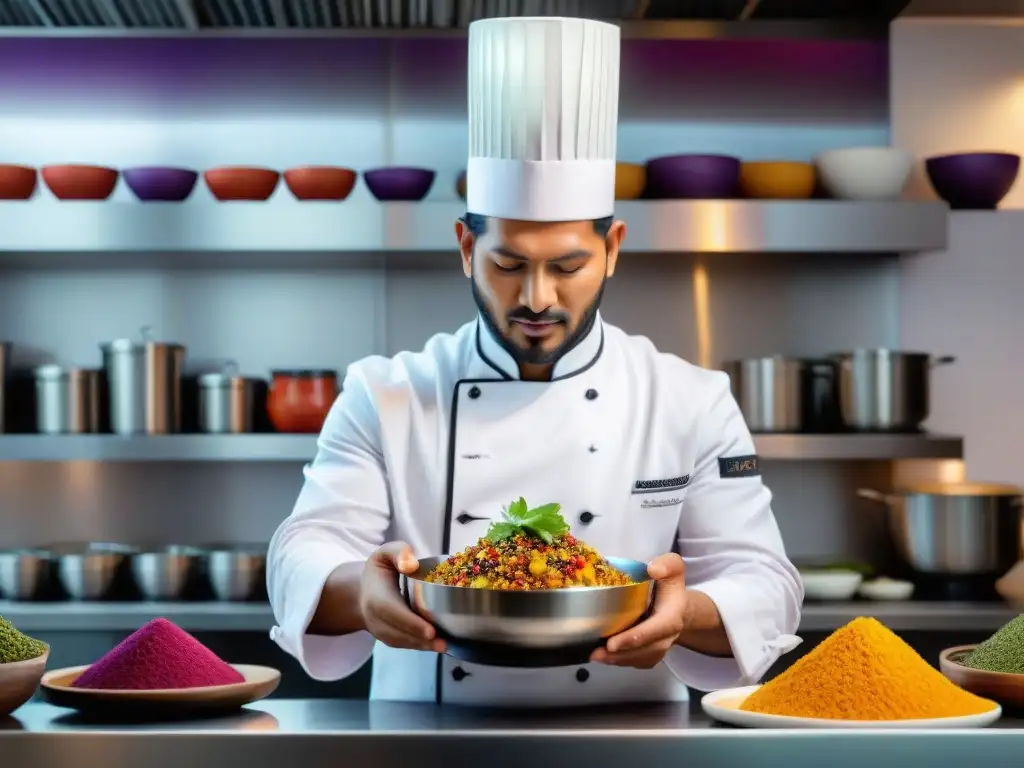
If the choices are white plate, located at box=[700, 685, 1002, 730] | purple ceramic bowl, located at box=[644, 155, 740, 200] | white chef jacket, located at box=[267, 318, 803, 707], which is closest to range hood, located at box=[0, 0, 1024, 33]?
purple ceramic bowl, located at box=[644, 155, 740, 200]

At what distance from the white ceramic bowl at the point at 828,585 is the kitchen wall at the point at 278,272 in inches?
18.5

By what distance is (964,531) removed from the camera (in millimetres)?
3264

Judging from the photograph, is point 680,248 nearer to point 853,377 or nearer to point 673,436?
point 853,377

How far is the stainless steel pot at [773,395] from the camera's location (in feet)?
11.3

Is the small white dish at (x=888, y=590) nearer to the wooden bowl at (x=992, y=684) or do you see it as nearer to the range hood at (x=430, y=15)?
the range hood at (x=430, y=15)

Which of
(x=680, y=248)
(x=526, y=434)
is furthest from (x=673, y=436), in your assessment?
(x=680, y=248)

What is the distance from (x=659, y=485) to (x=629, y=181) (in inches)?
58.3

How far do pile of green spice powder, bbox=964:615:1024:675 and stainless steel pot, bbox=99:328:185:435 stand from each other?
2383 millimetres

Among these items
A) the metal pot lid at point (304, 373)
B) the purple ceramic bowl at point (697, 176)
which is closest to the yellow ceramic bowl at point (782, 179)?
the purple ceramic bowl at point (697, 176)

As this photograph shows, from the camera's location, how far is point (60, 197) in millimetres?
3471

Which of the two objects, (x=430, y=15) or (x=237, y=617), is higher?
(x=430, y=15)

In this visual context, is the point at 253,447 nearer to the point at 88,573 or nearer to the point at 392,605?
the point at 88,573

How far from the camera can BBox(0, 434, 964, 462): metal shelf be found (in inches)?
133

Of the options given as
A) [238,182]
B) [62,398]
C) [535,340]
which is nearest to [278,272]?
[238,182]
